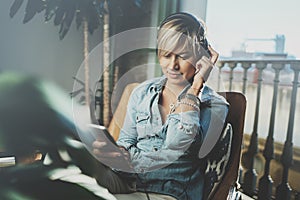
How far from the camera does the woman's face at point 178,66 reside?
124cm

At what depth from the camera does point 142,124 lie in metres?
1.26

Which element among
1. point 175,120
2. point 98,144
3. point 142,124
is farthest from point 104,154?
point 175,120

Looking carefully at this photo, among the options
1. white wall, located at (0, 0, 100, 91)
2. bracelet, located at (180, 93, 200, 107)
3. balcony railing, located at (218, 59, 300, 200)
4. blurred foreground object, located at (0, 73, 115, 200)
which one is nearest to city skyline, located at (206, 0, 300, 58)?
balcony railing, located at (218, 59, 300, 200)

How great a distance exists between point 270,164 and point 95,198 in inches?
36.9

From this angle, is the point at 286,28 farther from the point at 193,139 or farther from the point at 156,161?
the point at 156,161

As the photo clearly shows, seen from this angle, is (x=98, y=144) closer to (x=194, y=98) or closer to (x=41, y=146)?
(x=41, y=146)

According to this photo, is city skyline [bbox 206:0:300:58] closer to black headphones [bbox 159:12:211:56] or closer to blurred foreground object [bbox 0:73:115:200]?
black headphones [bbox 159:12:211:56]

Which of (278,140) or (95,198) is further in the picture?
(278,140)

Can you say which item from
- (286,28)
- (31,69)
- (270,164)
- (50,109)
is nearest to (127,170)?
(50,109)

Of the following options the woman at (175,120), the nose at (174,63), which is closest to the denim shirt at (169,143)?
the woman at (175,120)

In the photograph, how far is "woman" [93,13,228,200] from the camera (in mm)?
1224

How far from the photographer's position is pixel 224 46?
1.43m

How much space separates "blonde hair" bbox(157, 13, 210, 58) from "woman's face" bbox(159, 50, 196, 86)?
0.02 meters

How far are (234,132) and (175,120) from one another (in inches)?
10.5
